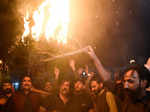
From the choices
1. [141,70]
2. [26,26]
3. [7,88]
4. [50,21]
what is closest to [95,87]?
[141,70]

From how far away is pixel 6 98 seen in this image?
4.62m

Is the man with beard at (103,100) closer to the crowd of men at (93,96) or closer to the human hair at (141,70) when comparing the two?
the crowd of men at (93,96)

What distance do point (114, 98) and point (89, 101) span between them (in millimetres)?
1100

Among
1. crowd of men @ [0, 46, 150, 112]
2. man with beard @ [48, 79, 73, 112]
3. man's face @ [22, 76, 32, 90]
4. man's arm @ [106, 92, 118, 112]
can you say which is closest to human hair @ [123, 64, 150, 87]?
crowd of men @ [0, 46, 150, 112]

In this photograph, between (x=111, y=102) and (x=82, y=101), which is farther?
(x=82, y=101)

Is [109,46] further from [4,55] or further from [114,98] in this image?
[114,98]

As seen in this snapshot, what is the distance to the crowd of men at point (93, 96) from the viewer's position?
3.02 metres

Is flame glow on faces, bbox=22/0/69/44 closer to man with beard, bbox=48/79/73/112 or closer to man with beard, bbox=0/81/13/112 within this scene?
man with beard, bbox=0/81/13/112

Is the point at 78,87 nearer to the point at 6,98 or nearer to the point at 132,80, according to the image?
the point at 6,98

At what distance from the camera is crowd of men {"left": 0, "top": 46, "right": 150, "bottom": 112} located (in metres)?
3.02

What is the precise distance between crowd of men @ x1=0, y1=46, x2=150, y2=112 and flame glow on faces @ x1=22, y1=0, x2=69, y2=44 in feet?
7.71

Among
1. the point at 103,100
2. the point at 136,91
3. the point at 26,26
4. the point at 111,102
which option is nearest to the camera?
the point at 136,91

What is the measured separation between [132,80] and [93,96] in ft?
5.74

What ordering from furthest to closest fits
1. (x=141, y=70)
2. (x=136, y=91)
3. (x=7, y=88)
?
(x=7, y=88)
(x=141, y=70)
(x=136, y=91)
